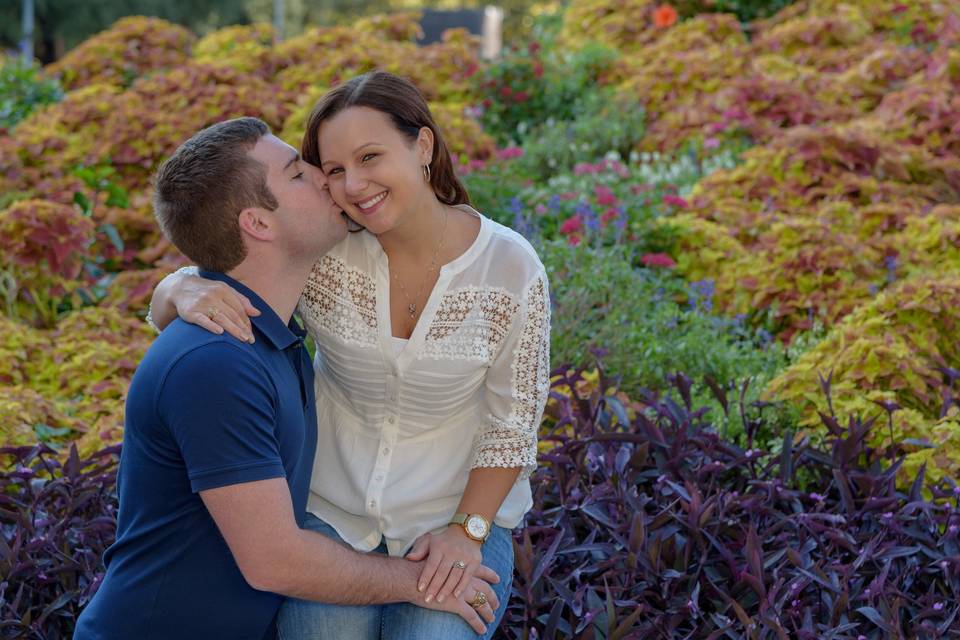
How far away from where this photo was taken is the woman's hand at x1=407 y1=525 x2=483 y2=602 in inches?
82.3

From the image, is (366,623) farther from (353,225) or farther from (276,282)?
(353,225)

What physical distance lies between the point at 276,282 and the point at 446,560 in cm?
69

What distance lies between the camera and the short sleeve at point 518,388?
228cm

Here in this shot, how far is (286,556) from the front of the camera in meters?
1.85

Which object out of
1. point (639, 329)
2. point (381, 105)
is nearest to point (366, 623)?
point (381, 105)

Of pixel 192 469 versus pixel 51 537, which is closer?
pixel 192 469

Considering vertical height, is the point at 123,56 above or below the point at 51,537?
below

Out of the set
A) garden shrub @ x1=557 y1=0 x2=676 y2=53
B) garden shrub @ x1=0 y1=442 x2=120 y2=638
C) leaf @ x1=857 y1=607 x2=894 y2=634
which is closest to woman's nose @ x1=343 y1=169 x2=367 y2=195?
garden shrub @ x1=0 y1=442 x2=120 y2=638

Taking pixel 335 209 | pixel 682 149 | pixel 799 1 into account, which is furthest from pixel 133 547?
pixel 799 1

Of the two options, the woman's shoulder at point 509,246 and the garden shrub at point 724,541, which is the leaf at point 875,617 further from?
the woman's shoulder at point 509,246

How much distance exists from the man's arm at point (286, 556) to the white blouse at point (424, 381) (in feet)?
0.80

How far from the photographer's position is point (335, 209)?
2.22 meters

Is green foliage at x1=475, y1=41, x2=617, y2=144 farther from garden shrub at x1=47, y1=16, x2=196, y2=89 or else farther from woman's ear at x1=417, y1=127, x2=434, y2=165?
woman's ear at x1=417, y1=127, x2=434, y2=165

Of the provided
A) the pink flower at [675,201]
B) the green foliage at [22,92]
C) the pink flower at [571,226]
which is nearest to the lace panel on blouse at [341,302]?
the pink flower at [571,226]
